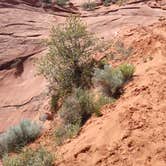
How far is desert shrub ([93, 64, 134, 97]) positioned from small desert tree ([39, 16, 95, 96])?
111 cm

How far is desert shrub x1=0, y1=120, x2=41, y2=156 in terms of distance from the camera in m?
9.56

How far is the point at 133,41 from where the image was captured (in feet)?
38.4

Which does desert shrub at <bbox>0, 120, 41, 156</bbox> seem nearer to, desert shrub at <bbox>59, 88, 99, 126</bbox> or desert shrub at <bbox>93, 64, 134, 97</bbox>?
desert shrub at <bbox>59, 88, 99, 126</bbox>

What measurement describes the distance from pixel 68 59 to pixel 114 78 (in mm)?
2030

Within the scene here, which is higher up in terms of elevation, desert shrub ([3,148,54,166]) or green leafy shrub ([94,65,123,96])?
green leafy shrub ([94,65,123,96])

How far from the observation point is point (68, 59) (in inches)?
438

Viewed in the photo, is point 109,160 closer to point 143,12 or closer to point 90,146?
point 90,146

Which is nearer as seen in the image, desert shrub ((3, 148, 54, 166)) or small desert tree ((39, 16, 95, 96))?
desert shrub ((3, 148, 54, 166))

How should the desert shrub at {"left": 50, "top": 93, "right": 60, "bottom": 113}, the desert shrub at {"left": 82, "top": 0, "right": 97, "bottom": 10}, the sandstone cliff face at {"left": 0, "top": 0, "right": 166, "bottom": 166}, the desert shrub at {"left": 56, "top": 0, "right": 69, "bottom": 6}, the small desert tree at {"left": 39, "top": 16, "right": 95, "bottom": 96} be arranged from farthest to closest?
the desert shrub at {"left": 82, "top": 0, "right": 97, "bottom": 10}
the desert shrub at {"left": 56, "top": 0, "right": 69, "bottom": 6}
the small desert tree at {"left": 39, "top": 16, "right": 95, "bottom": 96}
the desert shrub at {"left": 50, "top": 93, "right": 60, "bottom": 113}
the sandstone cliff face at {"left": 0, "top": 0, "right": 166, "bottom": 166}

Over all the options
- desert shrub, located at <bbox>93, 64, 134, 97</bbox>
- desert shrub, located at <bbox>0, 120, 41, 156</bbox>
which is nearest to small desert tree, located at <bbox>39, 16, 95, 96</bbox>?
desert shrub, located at <bbox>93, 64, 134, 97</bbox>

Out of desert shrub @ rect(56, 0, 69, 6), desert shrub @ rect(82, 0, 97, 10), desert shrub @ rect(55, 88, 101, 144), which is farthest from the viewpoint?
desert shrub @ rect(82, 0, 97, 10)

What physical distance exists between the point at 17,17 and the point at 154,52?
23.8ft

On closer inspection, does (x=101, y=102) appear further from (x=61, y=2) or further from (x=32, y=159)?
(x=61, y=2)

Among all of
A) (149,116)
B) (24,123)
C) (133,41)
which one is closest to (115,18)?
(133,41)
